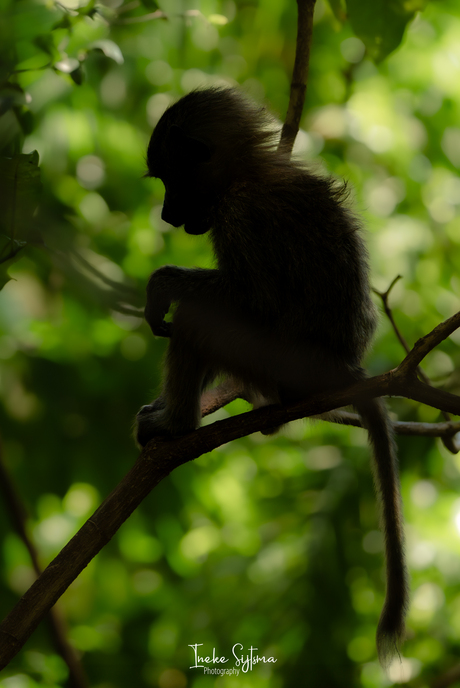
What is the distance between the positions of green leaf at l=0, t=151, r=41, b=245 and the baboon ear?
1.17 m

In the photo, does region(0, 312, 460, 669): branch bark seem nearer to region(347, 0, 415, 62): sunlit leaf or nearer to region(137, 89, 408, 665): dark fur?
region(137, 89, 408, 665): dark fur

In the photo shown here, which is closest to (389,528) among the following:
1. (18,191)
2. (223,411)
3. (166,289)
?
(166,289)

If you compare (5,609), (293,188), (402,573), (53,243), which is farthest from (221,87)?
(5,609)

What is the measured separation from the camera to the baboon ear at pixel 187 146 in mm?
3072

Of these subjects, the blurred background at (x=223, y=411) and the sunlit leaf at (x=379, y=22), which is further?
the blurred background at (x=223, y=411)

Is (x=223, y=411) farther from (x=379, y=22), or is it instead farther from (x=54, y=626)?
(x=379, y=22)

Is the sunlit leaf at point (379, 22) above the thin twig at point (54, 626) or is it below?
above

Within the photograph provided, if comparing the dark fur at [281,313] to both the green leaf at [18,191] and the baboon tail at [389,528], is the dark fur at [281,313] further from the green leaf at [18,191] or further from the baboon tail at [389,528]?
the green leaf at [18,191]

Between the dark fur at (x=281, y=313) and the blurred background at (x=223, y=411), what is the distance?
51 centimetres

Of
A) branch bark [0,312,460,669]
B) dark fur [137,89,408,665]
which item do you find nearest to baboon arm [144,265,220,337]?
dark fur [137,89,408,665]

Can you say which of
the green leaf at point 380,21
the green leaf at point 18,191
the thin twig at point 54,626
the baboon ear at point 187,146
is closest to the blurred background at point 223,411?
the green leaf at point 380,21

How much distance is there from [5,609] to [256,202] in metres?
3.35

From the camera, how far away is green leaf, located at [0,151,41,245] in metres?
2.02

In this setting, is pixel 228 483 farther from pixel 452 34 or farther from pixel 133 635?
pixel 452 34
